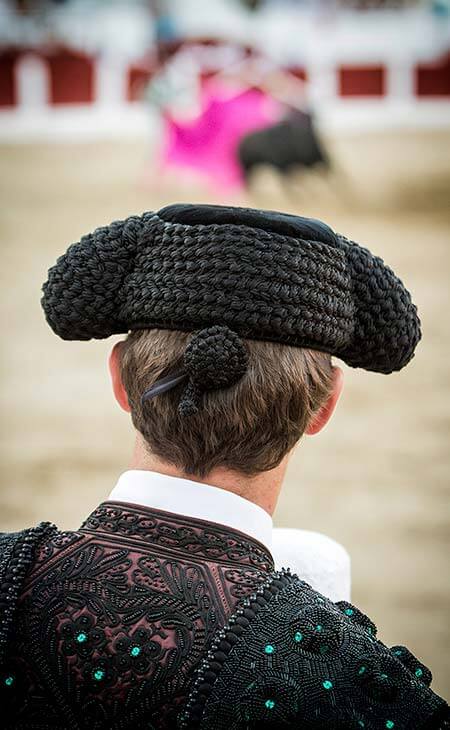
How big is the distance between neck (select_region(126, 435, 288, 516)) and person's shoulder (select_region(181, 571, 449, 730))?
0.31ft

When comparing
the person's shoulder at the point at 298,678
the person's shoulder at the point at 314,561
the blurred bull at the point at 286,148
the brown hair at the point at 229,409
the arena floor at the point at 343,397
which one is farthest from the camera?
the blurred bull at the point at 286,148

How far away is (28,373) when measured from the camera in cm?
831

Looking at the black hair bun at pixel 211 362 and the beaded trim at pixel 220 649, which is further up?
the black hair bun at pixel 211 362

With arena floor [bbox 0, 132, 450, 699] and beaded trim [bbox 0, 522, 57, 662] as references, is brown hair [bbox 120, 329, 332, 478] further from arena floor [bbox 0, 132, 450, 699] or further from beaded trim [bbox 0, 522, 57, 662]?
arena floor [bbox 0, 132, 450, 699]

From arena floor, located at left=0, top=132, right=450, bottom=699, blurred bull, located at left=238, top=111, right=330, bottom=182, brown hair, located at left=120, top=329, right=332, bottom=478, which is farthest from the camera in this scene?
blurred bull, located at left=238, top=111, right=330, bottom=182

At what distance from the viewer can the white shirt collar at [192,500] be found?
0.95 meters

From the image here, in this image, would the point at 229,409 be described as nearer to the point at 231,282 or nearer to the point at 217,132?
the point at 231,282

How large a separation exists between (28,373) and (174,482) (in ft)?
24.6

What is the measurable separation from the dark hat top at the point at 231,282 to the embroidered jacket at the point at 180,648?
202 mm

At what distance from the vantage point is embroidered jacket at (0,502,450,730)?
87 centimetres

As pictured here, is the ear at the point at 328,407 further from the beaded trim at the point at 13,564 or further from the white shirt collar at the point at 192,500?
the beaded trim at the point at 13,564

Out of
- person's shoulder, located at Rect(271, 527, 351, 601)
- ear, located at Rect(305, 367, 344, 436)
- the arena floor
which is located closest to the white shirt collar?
ear, located at Rect(305, 367, 344, 436)

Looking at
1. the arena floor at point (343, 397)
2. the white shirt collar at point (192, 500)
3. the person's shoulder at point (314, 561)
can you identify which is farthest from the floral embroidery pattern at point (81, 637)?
the arena floor at point (343, 397)

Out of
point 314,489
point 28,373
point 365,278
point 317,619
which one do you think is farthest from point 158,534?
point 28,373
